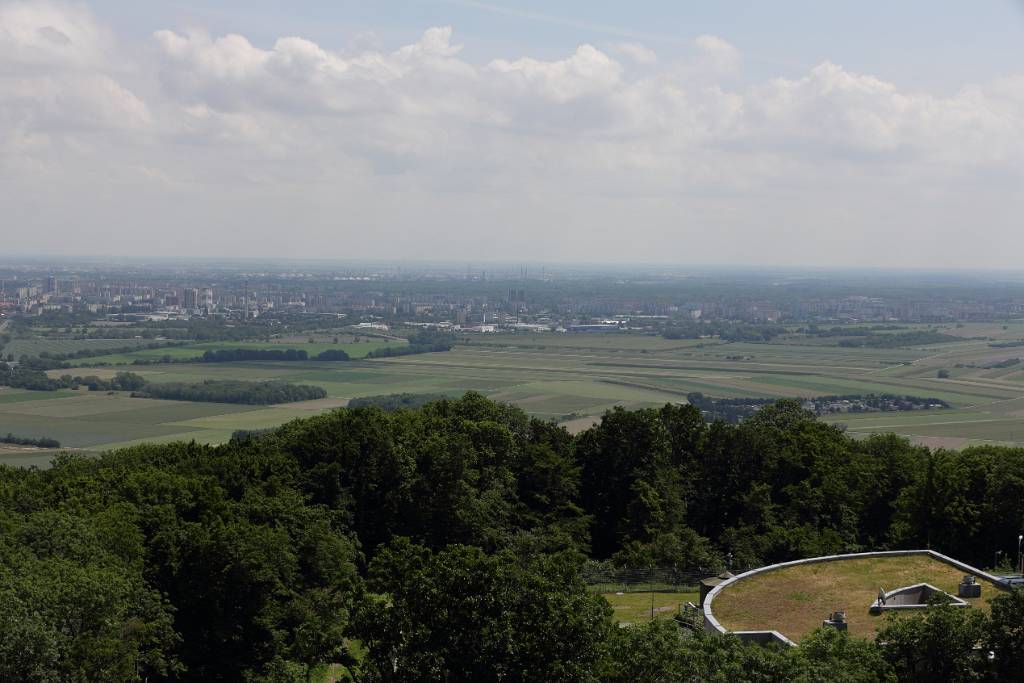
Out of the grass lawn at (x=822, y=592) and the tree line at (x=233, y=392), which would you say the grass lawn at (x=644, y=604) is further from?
the tree line at (x=233, y=392)

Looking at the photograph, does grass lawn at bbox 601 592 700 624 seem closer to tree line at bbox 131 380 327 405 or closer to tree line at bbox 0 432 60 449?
tree line at bbox 0 432 60 449

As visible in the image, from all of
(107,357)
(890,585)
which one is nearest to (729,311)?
(107,357)

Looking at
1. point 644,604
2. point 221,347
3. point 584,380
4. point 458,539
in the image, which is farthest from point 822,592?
point 221,347

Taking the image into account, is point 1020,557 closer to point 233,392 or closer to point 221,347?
point 233,392

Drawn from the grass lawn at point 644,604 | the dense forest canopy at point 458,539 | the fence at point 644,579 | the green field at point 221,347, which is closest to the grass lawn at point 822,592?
the grass lawn at point 644,604

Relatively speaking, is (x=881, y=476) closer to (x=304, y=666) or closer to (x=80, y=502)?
(x=304, y=666)

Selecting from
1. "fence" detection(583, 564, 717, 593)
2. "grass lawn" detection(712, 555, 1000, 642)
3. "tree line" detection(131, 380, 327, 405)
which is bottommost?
"tree line" detection(131, 380, 327, 405)

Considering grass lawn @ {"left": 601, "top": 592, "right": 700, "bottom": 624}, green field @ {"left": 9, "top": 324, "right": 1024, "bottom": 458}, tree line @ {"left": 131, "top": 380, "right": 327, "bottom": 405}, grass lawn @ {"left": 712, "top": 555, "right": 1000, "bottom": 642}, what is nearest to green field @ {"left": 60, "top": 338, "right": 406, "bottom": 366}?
green field @ {"left": 9, "top": 324, "right": 1024, "bottom": 458}
